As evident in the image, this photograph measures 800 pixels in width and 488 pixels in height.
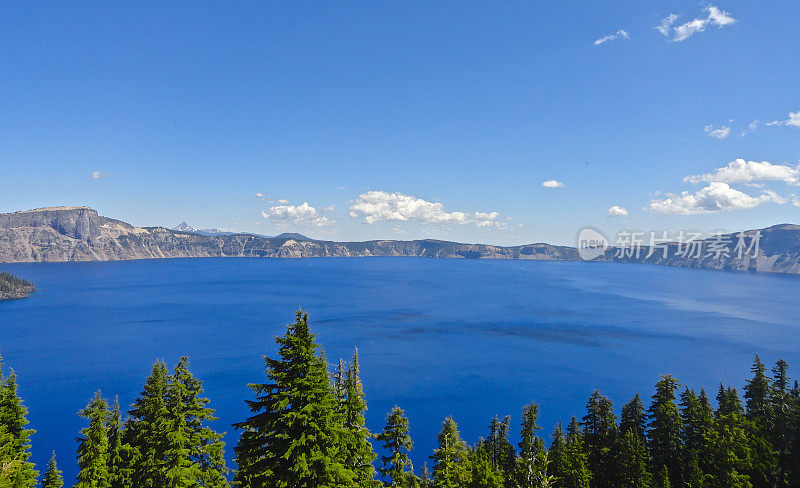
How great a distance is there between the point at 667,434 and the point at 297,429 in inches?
1553

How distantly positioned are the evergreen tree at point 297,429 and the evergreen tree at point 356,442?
1182mm

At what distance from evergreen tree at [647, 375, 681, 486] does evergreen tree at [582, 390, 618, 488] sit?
3.72m

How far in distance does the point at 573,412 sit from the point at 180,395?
83.4 meters

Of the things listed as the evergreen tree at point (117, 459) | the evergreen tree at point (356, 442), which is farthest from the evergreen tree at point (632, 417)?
the evergreen tree at point (117, 459)

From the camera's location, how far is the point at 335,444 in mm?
14859

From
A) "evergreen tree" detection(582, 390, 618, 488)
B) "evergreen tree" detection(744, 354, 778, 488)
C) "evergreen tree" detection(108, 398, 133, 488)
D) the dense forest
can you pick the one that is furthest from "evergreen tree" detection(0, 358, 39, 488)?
"evergreen tree" detection(744, 354, 778, 488)

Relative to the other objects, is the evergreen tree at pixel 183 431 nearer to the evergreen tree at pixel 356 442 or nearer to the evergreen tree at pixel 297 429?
the evergreen tree at pixel 356 442

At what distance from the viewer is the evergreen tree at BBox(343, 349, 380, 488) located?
17.3m

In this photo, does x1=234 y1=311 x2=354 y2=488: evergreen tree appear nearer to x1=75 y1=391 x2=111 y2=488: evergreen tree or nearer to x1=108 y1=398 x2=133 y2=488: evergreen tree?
x1=108 y1=398 x2=133 y2=488: evergreen tree

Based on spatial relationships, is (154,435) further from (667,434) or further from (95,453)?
(667,434)

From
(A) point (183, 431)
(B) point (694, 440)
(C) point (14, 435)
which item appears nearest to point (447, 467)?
(A) point (183, 431)

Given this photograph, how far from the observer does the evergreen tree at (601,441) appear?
39297mm

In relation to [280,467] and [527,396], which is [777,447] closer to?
[280,467]

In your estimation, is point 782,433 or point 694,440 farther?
point 782,433
